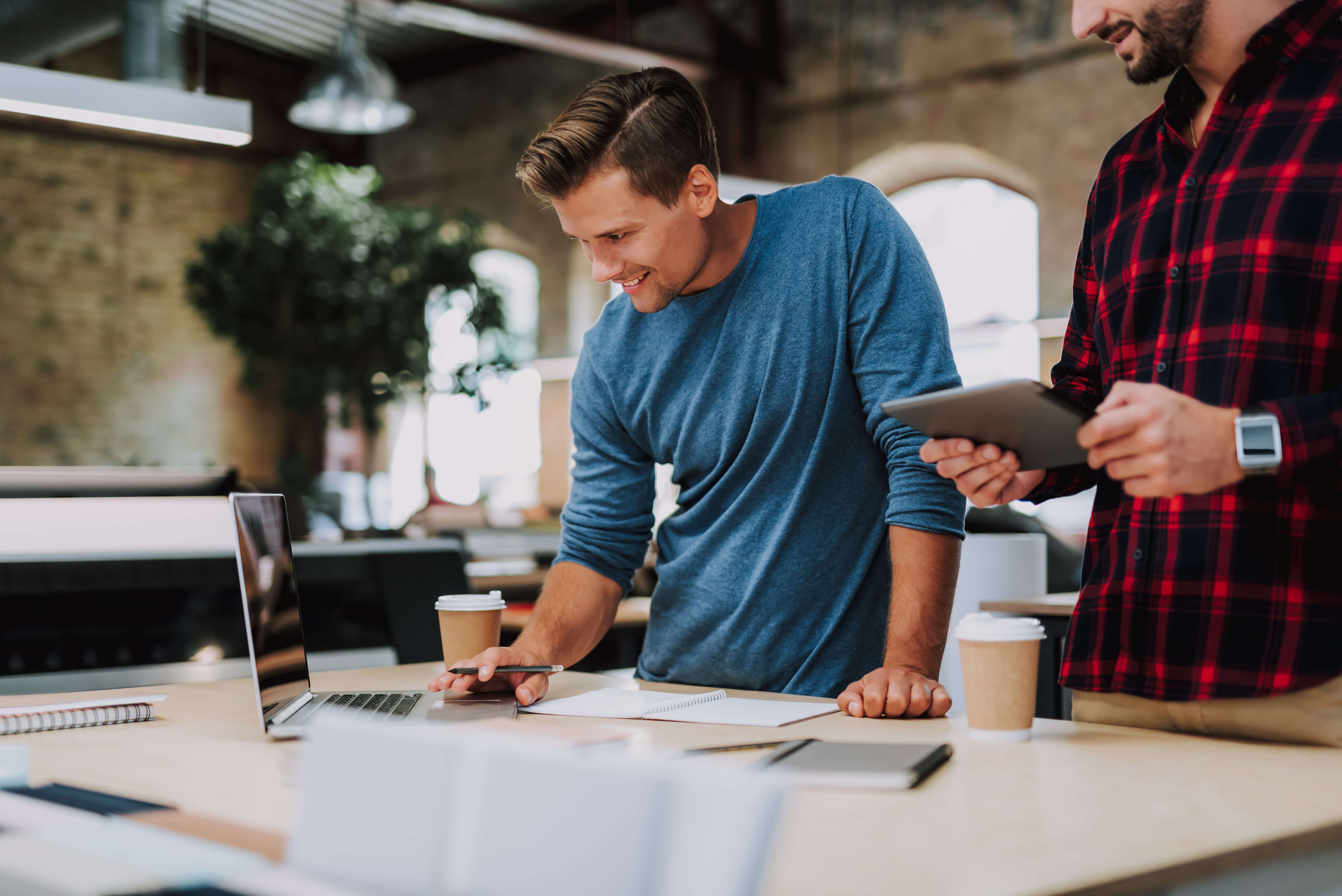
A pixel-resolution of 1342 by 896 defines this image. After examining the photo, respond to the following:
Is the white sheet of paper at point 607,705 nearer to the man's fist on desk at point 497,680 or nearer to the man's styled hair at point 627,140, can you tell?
the man's fist on desk at point 497,680

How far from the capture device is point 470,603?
157 cm

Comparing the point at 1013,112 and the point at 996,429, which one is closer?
the point at 996,429

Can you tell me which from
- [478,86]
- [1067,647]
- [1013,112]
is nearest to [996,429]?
[1067,647]

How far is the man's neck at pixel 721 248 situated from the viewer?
68.2 inches

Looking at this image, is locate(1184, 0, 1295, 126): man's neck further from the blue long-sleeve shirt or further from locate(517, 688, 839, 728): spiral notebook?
locate(517, 688, 839, 728): spiral notebook

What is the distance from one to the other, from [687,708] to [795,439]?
0.44 meters

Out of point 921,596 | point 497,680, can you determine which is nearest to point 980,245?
point 921,596

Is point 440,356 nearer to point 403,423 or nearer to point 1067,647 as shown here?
point 403,423

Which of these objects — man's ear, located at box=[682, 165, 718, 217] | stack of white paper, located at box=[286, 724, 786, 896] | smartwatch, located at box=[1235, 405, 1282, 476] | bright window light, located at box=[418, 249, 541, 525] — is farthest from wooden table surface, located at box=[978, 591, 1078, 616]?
bright window light, located at box=[418, 249, 541, 525]

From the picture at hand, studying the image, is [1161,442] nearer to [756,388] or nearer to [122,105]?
[756,388]

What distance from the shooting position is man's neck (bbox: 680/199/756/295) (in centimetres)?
173

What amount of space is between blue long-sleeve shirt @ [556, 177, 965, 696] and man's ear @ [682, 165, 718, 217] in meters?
0.09

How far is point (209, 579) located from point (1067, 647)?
4.93 ft

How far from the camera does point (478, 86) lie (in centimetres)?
1141
